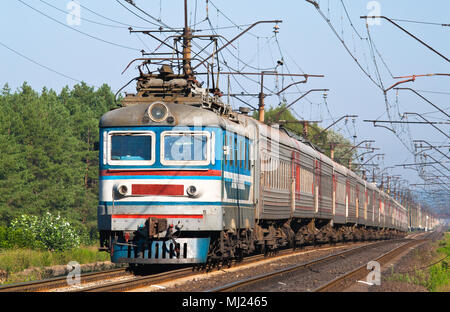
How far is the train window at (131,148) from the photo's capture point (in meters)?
15.1

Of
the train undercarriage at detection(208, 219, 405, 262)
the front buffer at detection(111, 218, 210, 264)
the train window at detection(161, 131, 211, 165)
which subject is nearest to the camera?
the front buffer at detection(111, 218, 210, 264)

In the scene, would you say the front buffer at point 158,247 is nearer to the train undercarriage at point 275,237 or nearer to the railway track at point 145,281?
the railway track at point 145,281

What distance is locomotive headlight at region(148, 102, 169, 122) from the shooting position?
49.7ft

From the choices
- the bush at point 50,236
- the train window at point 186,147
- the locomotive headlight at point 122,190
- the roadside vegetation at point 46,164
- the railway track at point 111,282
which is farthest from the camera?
the roadside vegetation at point 46,164

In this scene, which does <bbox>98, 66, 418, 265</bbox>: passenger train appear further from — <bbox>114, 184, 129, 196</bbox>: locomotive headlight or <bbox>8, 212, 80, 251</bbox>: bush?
<bbox>8, 212, 80, 251</bbox>: bush

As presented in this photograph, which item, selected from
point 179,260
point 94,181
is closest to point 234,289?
point 179,260

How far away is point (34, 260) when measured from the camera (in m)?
20.1

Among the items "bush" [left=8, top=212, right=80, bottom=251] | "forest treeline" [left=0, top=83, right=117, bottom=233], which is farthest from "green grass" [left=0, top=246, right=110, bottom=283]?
"forest treeline" [left=0, top=83, right=117, bottom=233]

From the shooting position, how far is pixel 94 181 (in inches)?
2771

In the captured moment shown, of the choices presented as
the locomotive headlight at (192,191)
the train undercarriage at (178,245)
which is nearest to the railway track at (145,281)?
the train undercarriage at (178,245)

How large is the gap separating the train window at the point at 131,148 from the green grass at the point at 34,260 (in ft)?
10.5

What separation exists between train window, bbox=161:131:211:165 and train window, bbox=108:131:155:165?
0.93 ft

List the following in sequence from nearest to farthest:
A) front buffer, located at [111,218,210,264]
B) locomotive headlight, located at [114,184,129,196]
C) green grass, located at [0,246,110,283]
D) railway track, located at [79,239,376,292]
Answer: railway track, located at [79,239,376,292] < front buffer, located at [111,218,210,264] < locomotive headlight, located at [114,184,129,196] < green grass, located at [0,246,110,283]
